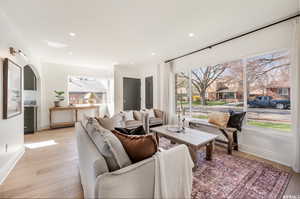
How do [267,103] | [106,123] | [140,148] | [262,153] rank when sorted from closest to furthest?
[140,148], [106,123], [262,153], [267,103]

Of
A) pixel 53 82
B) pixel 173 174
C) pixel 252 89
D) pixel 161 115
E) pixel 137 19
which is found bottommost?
pixel 173 174

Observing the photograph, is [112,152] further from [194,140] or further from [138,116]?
[138,116]

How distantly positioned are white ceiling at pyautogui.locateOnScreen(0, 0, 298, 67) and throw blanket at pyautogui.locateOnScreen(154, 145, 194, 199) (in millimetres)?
2008

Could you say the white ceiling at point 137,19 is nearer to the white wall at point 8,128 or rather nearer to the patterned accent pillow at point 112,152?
the white wall at point 8,128

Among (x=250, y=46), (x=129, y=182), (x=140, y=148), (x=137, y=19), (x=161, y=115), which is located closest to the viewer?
(x=129, y=182)

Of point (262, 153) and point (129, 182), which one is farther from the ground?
point (129, 182)

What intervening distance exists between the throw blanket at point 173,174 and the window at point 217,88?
2502mm

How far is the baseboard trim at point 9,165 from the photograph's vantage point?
73.3 inches

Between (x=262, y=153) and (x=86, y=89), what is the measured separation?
6400 millimetres

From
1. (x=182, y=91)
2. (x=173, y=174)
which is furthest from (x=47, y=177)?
(x=182, y=91)

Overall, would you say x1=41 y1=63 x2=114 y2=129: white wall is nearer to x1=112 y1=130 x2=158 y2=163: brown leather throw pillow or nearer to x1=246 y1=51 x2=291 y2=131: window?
x1=112 y1=130 x2=158 y2=163: brown leather throw pillow

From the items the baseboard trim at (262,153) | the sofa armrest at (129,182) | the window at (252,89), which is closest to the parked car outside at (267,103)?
the window at (252,89)

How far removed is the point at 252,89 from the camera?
2.81 metres

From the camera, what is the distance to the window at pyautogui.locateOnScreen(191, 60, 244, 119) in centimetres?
307
